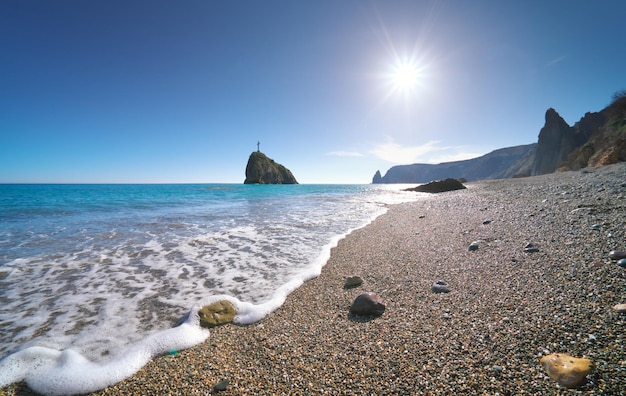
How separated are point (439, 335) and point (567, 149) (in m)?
84.7

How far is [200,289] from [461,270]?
18.0 feet

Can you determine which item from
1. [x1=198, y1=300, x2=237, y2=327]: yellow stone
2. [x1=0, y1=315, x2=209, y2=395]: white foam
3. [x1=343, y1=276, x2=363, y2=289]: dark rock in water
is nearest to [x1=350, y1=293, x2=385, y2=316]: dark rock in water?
[x1=343, y1=276, x2=363, y2=289]: dark rock in water

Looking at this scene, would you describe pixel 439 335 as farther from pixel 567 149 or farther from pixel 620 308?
pixel 567 149

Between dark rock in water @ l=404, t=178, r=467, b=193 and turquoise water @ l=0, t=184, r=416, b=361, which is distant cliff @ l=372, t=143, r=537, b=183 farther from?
turquoise water @ l=0, t=184, r=416, b=361

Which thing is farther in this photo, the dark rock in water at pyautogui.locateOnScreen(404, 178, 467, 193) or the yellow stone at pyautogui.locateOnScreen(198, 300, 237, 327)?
the dark rock in water at pyautogui.locateOnScreen(404, 178, 467, 193)

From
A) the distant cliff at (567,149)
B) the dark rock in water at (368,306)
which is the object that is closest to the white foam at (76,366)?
the dark rock in water at (368,306)

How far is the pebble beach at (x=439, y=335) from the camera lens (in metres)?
2.21

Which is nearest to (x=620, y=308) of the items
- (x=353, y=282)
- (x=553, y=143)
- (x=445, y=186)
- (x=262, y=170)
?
(x=353, y=282)

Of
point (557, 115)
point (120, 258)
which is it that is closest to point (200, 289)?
point (120, 258)

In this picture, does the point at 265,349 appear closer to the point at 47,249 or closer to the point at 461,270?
the point at 461,270

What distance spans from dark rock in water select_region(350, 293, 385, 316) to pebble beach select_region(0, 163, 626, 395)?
0.09 m

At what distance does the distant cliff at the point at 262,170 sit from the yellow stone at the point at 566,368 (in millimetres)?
107331

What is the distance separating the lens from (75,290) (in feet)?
16.4

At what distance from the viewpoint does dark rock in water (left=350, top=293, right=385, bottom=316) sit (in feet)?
11.6
